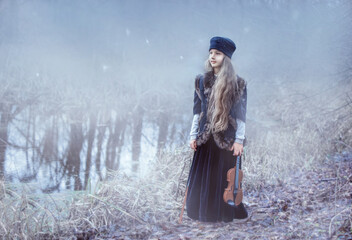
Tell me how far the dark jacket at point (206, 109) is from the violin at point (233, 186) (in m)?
0.24

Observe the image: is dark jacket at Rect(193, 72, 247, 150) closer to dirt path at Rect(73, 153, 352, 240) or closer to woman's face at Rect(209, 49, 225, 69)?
woman's face at Rect(209, 49, 225, 69)

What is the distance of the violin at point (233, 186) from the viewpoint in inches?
114

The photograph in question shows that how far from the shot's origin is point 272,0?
1577 cm

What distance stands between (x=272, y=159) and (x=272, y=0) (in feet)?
42.8

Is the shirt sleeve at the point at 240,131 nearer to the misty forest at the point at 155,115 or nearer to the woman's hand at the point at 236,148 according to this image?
the woman's hand at the point at 236,148

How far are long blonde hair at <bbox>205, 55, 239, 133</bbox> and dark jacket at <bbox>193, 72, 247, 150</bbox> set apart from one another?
0.05 meters

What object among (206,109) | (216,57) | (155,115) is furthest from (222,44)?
(155,115)

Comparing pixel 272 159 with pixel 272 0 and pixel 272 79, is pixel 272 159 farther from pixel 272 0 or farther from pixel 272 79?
pixel 272 0

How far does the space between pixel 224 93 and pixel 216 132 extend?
0.36m

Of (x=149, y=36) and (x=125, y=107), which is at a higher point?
(x=149, y=36)

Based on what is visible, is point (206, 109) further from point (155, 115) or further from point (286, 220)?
point (155, 115)

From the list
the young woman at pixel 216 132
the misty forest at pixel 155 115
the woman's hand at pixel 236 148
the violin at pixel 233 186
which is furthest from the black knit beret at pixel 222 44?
the violin at pixel 233 186

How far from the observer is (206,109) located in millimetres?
2924

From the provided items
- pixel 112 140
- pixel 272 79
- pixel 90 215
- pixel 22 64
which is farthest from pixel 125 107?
pixel 90 215
